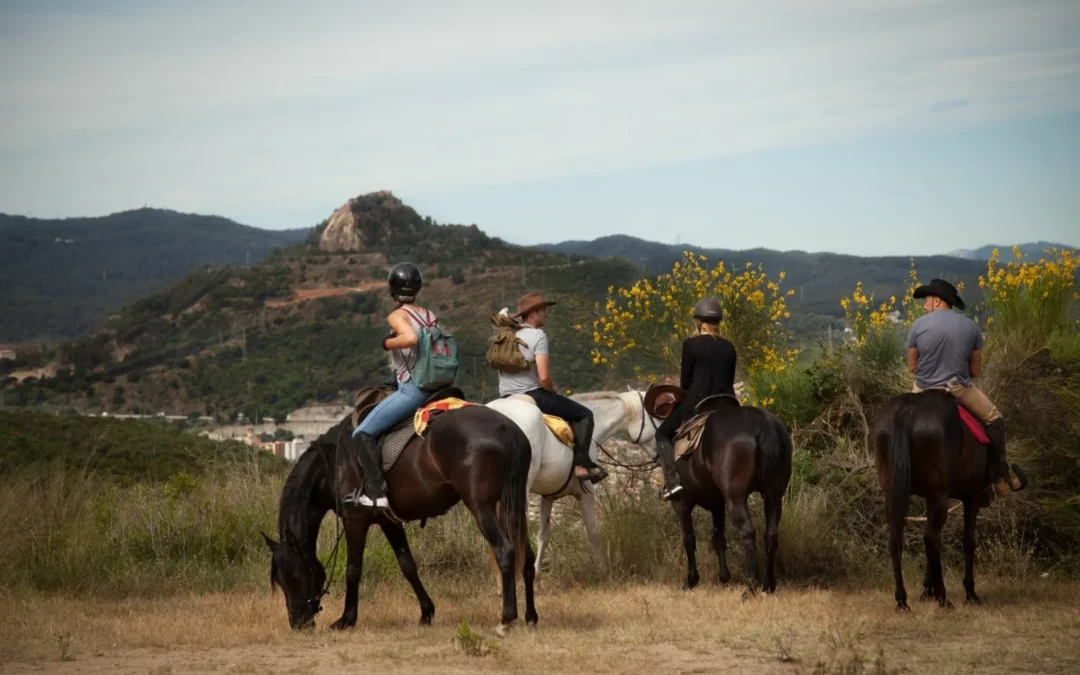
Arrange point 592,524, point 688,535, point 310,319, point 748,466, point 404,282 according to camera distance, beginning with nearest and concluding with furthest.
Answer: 1. point 404,282
2. point 748,466
3. point 688,535
4. point 592,524
5. point 310,319

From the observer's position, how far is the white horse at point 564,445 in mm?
11086

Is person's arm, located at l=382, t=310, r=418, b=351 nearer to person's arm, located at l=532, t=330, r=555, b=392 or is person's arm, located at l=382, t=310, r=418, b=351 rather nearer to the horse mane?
person's arm, located at l=532, t=330, r=555, b=392

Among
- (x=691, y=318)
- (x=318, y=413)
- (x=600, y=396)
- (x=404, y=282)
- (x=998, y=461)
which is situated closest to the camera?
(x=404, y=282)

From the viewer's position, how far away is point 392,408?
1013 centimetres

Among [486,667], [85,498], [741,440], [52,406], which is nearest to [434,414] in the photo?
[486,667]

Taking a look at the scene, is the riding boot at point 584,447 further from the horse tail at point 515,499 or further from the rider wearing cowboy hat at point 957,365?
the rider wearing cowboy hat at point 957,365

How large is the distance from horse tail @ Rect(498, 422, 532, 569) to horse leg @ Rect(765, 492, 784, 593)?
2808 mm

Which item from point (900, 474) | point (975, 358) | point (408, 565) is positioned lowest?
point (408, 565)

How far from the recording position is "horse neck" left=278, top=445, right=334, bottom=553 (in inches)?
416

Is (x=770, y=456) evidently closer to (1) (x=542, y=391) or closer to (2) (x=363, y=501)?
(1) (x=542, y=391)

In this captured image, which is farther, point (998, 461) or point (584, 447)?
point (584, 447)

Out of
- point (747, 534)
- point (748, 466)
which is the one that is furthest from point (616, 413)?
point (747, 534)

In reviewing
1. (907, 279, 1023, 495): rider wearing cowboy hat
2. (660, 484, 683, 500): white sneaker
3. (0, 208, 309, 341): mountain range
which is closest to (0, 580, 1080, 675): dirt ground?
(660, 484, 683, 500): white sneaker

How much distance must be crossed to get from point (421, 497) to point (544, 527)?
10.2 feet
